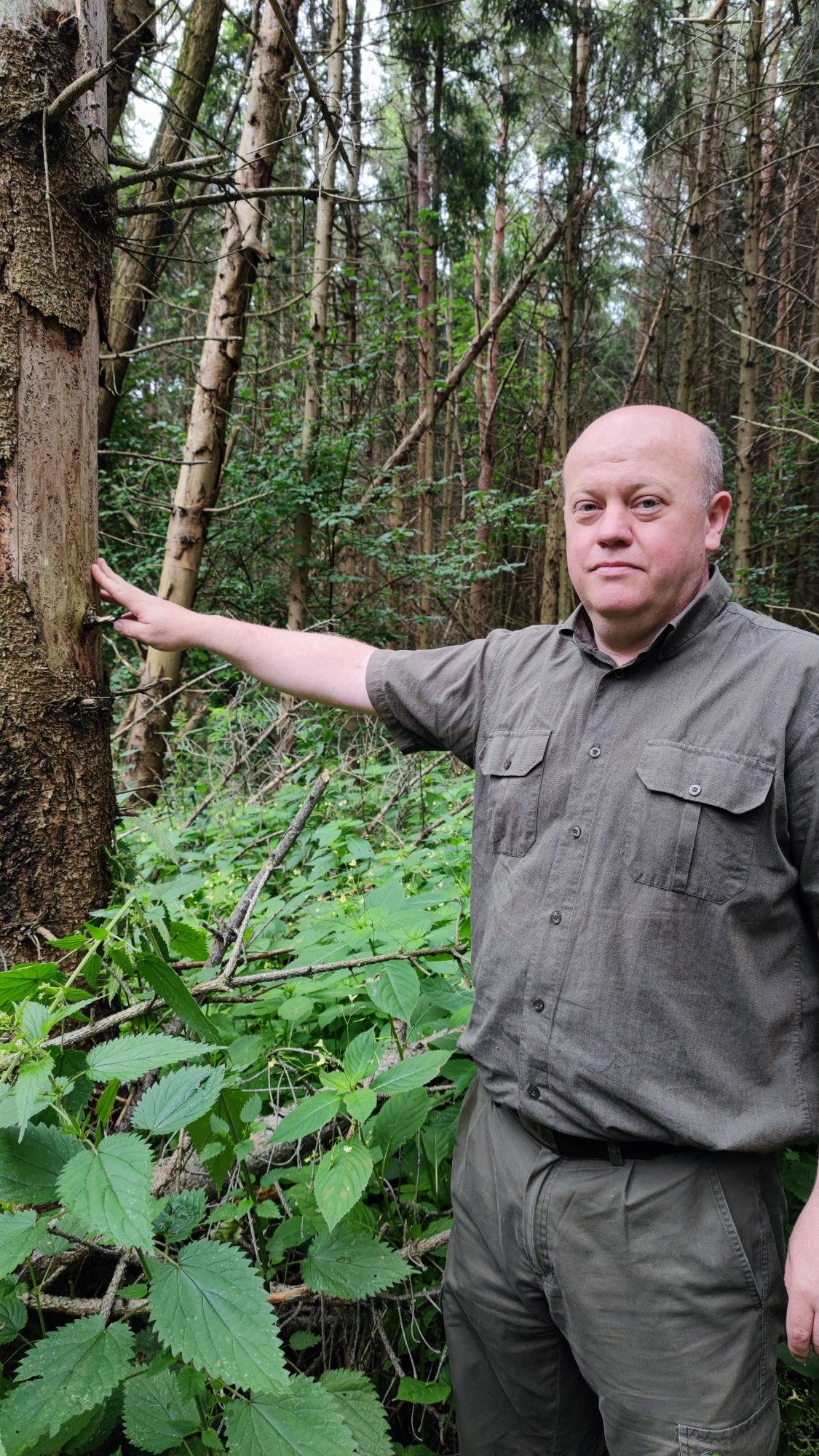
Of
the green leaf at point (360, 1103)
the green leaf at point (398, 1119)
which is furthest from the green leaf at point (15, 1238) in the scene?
the green leaf at point (398, 1119)

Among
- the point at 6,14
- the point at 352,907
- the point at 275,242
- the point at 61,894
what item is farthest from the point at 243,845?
the point at 275,242

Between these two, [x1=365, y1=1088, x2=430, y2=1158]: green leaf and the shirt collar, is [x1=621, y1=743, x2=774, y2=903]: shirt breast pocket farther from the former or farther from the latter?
[x1=365, y1=1088, x2=430, y2=1158]: green leaf

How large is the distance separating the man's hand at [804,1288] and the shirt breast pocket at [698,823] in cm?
59

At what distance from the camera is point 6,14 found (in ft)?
5.32

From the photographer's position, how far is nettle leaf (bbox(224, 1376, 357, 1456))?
3.88 ft

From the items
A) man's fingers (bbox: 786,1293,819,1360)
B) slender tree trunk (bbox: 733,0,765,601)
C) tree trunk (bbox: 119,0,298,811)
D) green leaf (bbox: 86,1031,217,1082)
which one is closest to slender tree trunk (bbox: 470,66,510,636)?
slender tree trunk (bbox: 733,0,765,601)

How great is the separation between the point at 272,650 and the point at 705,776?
111 centimetres

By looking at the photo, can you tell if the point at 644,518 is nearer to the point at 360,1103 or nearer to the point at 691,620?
the point at 691,620

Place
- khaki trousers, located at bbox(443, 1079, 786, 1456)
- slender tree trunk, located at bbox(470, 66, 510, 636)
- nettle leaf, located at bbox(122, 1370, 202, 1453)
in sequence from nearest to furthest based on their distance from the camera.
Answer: nettle leaf, located at bbox(122, 1370, 202, 1453)
khaki trousers, located at bbox(443, 1079, 786, 1456)
slender tree trunk, located at bbox(470, 66, 510, 636)

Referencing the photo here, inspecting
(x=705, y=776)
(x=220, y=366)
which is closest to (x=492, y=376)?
(x=220, y=366)

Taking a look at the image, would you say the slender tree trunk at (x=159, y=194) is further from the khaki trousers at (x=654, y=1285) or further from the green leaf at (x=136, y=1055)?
the khaki trousers at (x=654, y=1285)

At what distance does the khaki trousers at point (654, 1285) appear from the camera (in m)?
1.40

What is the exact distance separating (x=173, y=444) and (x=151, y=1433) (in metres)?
9.53

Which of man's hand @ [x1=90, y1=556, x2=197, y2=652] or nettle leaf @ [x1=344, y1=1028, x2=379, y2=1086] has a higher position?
man's hand @ [x1=90, y1=556, x2=197, y2=652]
